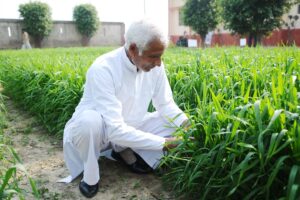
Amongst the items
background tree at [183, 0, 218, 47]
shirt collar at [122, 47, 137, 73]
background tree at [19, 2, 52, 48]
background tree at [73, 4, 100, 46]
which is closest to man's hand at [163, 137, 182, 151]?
shirt collar at [122, 47, 137, 73]

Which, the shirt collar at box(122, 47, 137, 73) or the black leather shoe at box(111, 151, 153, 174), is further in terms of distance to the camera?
the black leather shoe at box(111, 151, 153, 174)

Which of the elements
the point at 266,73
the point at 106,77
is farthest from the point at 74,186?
the point at 266,73

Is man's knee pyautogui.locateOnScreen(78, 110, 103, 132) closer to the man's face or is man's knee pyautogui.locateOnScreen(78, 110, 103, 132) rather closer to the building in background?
the man's face

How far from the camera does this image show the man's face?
2.02 m

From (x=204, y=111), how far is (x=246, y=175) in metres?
0.50

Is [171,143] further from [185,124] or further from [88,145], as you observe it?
[88,145]

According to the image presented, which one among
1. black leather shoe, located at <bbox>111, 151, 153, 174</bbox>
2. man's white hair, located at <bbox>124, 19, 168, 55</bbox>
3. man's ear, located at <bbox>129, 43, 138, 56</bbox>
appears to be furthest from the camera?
black leather shoe, located at <bbox>111, 151, 153, 174</bbox>

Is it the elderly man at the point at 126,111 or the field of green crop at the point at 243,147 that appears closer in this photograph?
the field of green crop at the point at 243,147

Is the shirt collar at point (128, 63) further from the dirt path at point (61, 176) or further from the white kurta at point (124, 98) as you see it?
the dirt path at point (61, 176)

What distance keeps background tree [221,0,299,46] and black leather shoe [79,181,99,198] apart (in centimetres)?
1271

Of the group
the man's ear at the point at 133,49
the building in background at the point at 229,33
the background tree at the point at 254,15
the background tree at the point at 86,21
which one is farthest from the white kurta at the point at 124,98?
the background tree at the point at 86,21

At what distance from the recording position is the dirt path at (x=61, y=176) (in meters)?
2.29

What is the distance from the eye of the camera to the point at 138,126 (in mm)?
2562

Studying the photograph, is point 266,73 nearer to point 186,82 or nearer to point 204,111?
point 186,82
